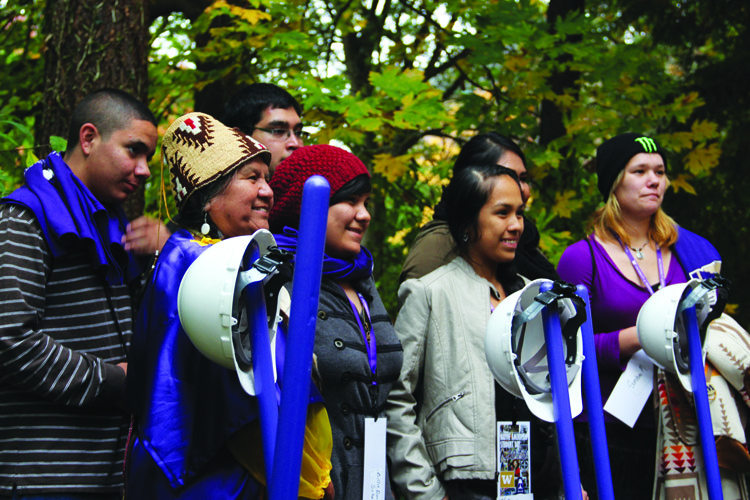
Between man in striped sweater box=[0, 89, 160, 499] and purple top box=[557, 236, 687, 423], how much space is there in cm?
174

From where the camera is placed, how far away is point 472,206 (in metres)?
2.87

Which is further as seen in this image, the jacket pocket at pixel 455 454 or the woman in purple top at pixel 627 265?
the woman in purple top at pixel 627 265

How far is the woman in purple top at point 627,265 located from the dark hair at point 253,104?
1.46 m

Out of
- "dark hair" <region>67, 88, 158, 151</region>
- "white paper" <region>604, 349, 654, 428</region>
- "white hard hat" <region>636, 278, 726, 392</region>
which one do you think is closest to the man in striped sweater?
"dark hair" <region>67, 88, 158, 151</region>

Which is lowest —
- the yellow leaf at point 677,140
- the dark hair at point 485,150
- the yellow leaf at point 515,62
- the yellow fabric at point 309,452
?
the yellow fabric at point 309,452

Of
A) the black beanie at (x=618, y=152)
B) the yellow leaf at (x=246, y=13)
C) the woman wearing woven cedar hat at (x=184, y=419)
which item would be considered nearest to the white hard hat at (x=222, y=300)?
the woman wearing woven cedar hat at (x=184, y=419)

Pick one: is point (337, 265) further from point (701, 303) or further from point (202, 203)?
point (701, 303)

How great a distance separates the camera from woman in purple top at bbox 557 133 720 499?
2.81m

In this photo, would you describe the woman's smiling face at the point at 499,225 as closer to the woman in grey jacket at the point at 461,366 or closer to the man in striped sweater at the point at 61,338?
the woman in grey jacket at the point at 461,366

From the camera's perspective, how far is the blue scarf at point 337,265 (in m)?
2.33

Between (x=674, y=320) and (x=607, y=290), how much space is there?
93 cm

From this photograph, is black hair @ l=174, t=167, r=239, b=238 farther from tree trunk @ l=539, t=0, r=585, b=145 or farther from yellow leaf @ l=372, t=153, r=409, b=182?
tree trunk @ l=539, t=0, r=585, b=145

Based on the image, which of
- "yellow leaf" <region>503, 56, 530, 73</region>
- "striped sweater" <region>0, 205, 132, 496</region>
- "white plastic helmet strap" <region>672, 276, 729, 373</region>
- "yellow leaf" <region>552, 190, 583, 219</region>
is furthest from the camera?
"yellow leaf" <region>552, 190, 583, 219</region>

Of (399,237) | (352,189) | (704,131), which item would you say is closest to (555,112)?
(704,131)
